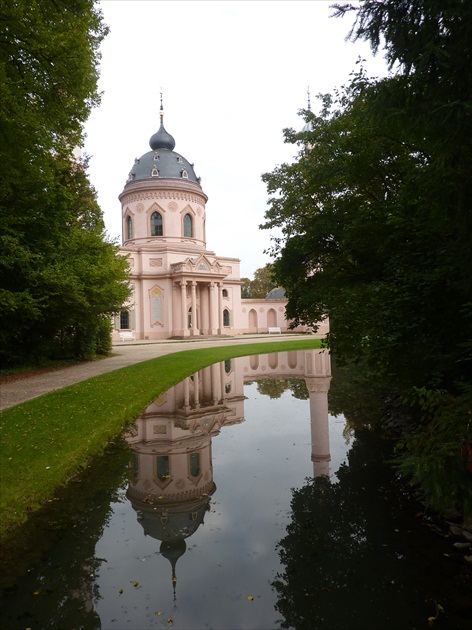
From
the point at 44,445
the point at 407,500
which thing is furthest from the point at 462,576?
the point at 44,445

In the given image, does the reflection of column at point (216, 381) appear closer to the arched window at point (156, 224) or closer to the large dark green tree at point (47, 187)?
the large dark green tree at point (47, 187)

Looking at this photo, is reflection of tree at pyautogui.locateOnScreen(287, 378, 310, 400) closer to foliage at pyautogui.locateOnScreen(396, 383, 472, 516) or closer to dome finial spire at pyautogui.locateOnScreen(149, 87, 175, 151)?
foliage at pyautogui.locateOnScreen(396, 383, 472, 516)

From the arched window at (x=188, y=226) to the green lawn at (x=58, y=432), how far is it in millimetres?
37570

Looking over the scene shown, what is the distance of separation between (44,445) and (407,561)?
202 inches

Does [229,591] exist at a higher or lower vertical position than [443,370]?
lower

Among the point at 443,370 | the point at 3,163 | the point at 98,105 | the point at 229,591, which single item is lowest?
the point at 229,591

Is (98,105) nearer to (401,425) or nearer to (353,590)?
(401,425)

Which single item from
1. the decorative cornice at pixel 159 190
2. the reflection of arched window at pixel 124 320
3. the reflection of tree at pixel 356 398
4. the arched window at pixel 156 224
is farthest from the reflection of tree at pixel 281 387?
the decorative cornice at pixel 159 190

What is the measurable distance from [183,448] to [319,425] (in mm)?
2805

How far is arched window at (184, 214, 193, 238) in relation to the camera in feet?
161

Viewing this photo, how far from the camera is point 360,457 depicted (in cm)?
620

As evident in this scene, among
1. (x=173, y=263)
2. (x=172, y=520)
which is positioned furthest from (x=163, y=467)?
(x=173, y=263)

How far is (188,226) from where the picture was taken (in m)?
49.5

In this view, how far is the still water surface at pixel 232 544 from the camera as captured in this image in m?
2.99
